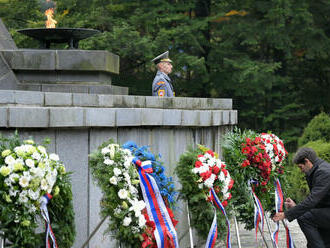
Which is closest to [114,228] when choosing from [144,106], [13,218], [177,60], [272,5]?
[13,218]

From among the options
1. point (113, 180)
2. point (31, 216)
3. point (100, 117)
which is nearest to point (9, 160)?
point (31, 216)

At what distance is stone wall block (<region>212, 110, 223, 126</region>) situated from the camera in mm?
9500

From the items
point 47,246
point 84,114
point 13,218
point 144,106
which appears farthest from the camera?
point 144,106

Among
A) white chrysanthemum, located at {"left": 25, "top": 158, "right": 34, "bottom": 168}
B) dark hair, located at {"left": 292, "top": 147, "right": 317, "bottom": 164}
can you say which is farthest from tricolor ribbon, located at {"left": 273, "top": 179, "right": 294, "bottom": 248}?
white chrysanthemum, located at {"left": 25, "top": 158, "right": 34, "bottom": 168}

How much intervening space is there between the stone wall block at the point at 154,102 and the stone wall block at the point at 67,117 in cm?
150

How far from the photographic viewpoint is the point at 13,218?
4.85 meters

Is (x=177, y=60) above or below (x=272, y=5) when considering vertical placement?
below

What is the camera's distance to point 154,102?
26.8 ft

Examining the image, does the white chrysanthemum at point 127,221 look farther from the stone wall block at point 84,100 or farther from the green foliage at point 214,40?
the green foliage at point 214,40

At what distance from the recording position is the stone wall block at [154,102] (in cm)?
803

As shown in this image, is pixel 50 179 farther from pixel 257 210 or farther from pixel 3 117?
pixel 257 210

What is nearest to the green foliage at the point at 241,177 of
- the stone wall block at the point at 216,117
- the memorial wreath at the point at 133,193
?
the stone wall block at the point at 216,117

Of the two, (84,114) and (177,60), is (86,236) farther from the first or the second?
(177,60)

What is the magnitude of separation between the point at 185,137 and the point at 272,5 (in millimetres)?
13585
